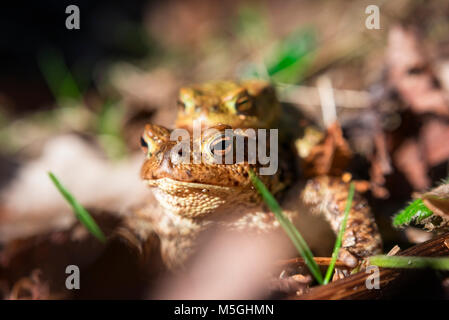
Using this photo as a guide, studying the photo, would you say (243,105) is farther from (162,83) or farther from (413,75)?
(162,83)

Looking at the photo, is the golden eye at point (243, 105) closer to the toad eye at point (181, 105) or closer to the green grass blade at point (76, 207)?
the toad eye at point (181, 105)

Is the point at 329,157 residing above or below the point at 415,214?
above

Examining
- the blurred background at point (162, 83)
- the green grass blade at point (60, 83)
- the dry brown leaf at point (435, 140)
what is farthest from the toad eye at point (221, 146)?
the green grass blade at point (60, 83)

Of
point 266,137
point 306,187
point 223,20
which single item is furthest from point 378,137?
point 223,20

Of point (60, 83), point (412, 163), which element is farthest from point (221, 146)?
point (60, 83)

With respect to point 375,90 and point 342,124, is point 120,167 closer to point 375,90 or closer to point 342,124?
point 342,124

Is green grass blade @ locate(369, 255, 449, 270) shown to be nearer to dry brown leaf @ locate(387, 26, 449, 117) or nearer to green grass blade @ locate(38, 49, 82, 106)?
dry brown leaf @ locate(387, 26, 449, 117)
